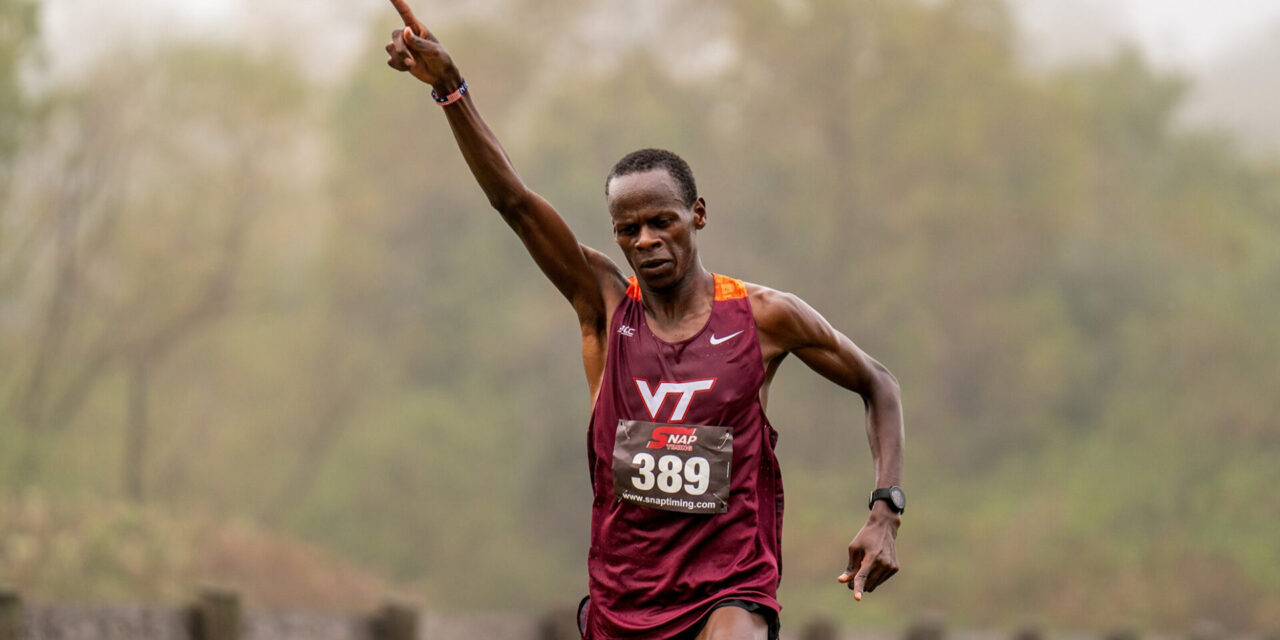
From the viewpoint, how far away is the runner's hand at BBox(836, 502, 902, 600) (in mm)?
4320

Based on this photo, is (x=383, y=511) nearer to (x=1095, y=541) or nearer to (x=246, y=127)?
(x=246, y=127)

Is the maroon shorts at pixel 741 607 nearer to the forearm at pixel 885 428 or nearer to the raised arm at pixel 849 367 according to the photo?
the raised arm at pixel 849 367

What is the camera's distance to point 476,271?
114 ft

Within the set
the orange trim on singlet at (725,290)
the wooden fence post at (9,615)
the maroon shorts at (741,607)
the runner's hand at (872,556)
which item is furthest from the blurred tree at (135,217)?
the runner's hand at (872,556)

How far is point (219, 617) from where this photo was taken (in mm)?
5898

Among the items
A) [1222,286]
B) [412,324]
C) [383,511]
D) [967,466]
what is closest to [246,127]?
[412,324]

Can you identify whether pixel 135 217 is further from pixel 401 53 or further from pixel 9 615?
pixel 401 53

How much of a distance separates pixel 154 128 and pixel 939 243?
1817 cm

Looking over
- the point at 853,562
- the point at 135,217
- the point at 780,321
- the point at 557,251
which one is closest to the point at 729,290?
the point at 780,321

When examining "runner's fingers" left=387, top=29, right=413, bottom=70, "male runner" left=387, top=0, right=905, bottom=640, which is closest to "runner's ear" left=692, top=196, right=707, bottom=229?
"male runner" left=387, top=0, right=905, bottom=640

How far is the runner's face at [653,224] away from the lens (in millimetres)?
4457

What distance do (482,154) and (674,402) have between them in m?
1.01

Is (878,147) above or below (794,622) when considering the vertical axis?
above

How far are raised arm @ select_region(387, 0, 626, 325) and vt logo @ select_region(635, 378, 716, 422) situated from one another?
0.39m
